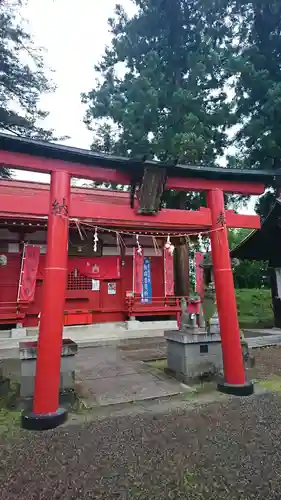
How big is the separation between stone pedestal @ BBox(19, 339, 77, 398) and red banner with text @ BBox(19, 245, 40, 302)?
650 cm

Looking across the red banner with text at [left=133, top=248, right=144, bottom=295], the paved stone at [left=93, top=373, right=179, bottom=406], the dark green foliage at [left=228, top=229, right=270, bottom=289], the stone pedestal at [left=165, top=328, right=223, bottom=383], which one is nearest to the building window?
the red banner with text at [left=133, top=248, right=144, bottom=295]

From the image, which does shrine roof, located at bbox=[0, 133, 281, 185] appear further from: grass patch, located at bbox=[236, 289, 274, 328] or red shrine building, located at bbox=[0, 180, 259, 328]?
grass patch, located at bbox=[236, 289, 274, 328]

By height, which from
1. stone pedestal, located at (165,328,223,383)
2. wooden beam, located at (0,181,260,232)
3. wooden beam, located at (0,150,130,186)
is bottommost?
stone pedestal, located at (165,328,223,383)

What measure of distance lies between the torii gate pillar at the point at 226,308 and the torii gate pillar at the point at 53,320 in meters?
2.84

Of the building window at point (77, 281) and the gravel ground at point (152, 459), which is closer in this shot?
the gravel ground at point (152, 459)

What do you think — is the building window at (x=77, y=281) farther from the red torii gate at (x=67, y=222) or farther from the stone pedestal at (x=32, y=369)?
the red torii gate at (x=67, y=222)

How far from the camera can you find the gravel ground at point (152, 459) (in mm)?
2781

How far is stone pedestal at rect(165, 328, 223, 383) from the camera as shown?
6.14m

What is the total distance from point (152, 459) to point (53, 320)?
2282mm

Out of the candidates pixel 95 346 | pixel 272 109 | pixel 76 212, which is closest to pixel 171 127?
pixel 272 109

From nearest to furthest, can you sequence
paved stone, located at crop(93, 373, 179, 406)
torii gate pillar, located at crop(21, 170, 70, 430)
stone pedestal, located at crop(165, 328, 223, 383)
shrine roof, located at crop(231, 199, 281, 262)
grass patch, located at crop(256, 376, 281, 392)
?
torii gate pillar, located at crop(21, 170, 70, 430), paved stone, located at crop(93, 373, 179, 406), grass patch, located at crop(256, 376, 281, 392), stone pedestal, located at crop(165, 328, 223, 383), shrine roof, located at crop(231, 199, 281, 262)

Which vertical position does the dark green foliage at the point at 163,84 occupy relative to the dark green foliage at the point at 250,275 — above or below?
above

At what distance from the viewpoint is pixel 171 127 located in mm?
16266

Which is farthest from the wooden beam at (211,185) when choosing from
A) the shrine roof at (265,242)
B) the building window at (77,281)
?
the building window at (77,281)
